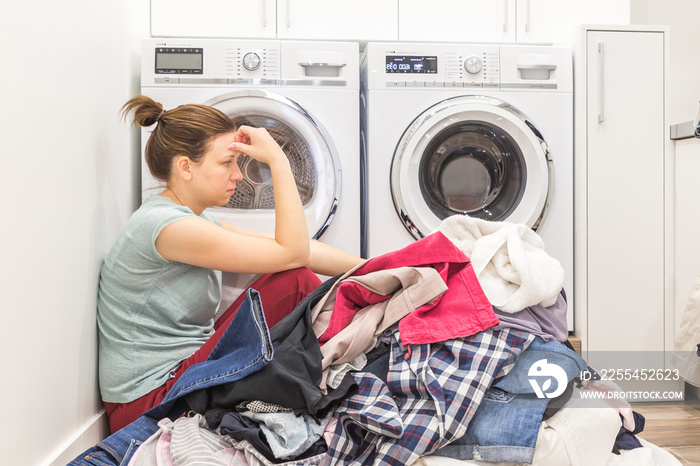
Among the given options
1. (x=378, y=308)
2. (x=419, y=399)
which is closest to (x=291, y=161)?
(x=378, y=308)

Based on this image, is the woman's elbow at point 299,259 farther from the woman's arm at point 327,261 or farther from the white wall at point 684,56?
the white wall at point 684,56

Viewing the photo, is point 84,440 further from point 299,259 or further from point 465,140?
point 465,140

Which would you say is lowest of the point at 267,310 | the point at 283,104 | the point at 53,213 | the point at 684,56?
the point at 267,310

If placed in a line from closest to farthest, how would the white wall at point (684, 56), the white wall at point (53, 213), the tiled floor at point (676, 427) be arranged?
the white wall at point (53, 213) < the tiled floor at point (676, 427) < the white wall at point (684, 56)

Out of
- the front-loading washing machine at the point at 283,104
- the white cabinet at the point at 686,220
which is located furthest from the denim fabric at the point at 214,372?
the white cabinet at the point at 686,220

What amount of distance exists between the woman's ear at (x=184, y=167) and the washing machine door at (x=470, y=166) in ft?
2.52

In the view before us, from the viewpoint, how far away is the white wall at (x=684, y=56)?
2365mm

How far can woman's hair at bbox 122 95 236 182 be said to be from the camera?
1373mm

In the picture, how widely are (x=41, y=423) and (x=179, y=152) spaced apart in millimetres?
661

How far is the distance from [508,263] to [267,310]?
564 millimetres

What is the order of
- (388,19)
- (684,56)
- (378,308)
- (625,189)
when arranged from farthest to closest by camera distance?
1. (684,56)
2. (388,19)
3. (625,189)
4. (378,308)

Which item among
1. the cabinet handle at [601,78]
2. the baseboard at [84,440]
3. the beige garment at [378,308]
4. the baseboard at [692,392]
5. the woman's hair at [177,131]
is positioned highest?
the cabinet handle at [601,78]

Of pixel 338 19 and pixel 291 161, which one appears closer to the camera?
pixel 291 161

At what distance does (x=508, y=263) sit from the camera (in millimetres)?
1234
